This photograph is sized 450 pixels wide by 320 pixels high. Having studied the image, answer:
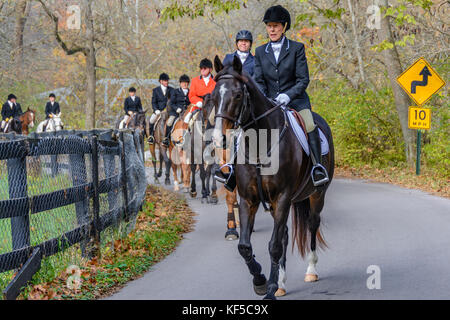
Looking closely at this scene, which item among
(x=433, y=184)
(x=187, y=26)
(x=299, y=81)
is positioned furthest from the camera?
(x=187, y=26)

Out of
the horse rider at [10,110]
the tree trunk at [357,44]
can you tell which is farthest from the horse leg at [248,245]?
the horse rider at [10,110]

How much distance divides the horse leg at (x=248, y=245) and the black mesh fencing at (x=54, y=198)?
2253 mm

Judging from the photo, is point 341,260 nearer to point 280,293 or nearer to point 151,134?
point 280,293

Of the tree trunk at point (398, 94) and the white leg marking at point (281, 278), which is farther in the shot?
the tree trunk at point (398, 94)

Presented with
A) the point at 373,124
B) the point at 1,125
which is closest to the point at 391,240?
the point at 373,124

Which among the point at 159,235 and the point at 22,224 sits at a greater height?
the point at 22,224

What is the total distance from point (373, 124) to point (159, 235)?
1427cm

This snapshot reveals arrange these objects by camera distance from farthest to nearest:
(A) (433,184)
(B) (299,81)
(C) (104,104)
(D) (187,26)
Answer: (D) (187,26) → (C) (104,104) → (A) (433,184) → (B) (299,81)

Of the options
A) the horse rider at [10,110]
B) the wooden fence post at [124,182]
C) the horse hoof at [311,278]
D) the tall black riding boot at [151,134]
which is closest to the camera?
the horse hoof at [311,278]

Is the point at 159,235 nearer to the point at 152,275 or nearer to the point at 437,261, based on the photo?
the point at 152,275

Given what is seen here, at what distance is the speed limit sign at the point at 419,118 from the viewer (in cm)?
1938

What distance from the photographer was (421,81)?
62.6ft

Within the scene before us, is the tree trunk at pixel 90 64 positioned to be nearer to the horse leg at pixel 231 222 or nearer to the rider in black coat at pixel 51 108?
the rider in black coat at pixel 51 108

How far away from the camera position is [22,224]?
22.0ft
